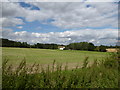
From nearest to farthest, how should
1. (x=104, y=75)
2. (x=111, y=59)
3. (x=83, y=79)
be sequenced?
1. (x=83, y=79)
2. (x=104, y=75)
3. (x=111, y=59)

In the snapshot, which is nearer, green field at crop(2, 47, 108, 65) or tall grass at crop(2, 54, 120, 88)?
tall grass at crop(2, 54, 120, 88)

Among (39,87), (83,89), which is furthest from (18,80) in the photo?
(83,89)

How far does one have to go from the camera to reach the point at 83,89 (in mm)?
3779

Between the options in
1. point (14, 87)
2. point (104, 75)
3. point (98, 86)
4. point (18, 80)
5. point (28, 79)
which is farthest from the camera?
point (104, 75)

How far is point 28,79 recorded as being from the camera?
146 inches

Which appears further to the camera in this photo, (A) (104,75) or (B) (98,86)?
(A) (104,75)

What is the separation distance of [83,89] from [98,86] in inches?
26.1

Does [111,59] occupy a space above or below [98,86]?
above

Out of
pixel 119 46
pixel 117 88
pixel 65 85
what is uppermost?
pixel 119 46

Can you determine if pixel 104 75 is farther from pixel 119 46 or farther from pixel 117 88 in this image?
pixel 119 46

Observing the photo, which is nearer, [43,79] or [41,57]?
[43,79]

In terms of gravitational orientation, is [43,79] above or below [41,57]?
above

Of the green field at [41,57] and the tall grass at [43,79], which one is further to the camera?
the green field at [41,57]

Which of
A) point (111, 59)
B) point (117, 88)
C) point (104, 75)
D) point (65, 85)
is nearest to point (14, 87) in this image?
point (65, 85)
